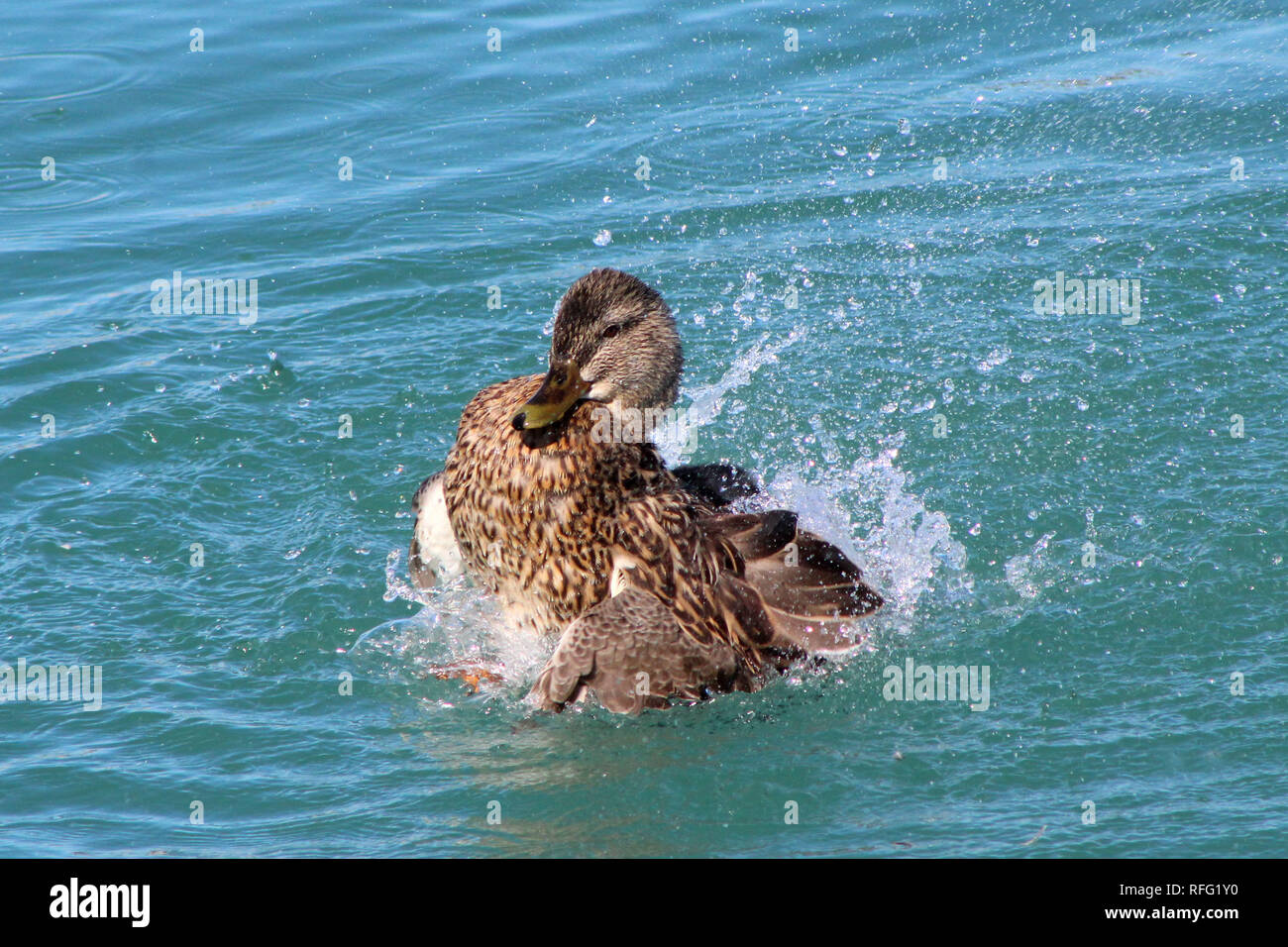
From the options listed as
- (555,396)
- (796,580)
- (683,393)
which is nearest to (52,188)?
(683,393)

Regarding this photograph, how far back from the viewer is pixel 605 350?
5484 mm

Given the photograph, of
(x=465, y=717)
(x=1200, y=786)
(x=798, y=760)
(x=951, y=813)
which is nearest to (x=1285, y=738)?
(x=1200, y=786)

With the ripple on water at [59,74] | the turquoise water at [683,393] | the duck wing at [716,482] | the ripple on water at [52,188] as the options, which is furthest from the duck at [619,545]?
the ripple on water at [59,74]

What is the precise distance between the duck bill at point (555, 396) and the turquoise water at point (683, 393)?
1220 millimetres

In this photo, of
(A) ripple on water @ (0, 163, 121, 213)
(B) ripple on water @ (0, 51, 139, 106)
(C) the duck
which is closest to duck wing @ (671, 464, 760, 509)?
(C) the duck

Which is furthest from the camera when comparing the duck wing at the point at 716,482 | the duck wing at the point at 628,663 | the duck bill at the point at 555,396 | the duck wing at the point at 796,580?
the duck wing at the point at 716,482

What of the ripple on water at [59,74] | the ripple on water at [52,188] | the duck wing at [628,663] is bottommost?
the duck wing at [628,663]

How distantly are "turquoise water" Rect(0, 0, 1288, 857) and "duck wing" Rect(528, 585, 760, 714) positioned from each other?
0.22 metres

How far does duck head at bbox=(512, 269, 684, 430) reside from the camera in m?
5.41

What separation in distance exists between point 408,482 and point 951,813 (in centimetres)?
368

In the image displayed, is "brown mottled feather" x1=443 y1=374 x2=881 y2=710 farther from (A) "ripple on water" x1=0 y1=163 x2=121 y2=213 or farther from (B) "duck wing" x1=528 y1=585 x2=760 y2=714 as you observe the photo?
(A) "ripple on water" x1=0 y1=163 x2=121 y2=213

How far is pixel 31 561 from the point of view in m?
6.78

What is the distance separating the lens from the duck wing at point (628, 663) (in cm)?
525

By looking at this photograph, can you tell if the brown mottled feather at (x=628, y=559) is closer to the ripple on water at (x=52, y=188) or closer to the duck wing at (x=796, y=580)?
the duck wing at (x=796, y=580)
